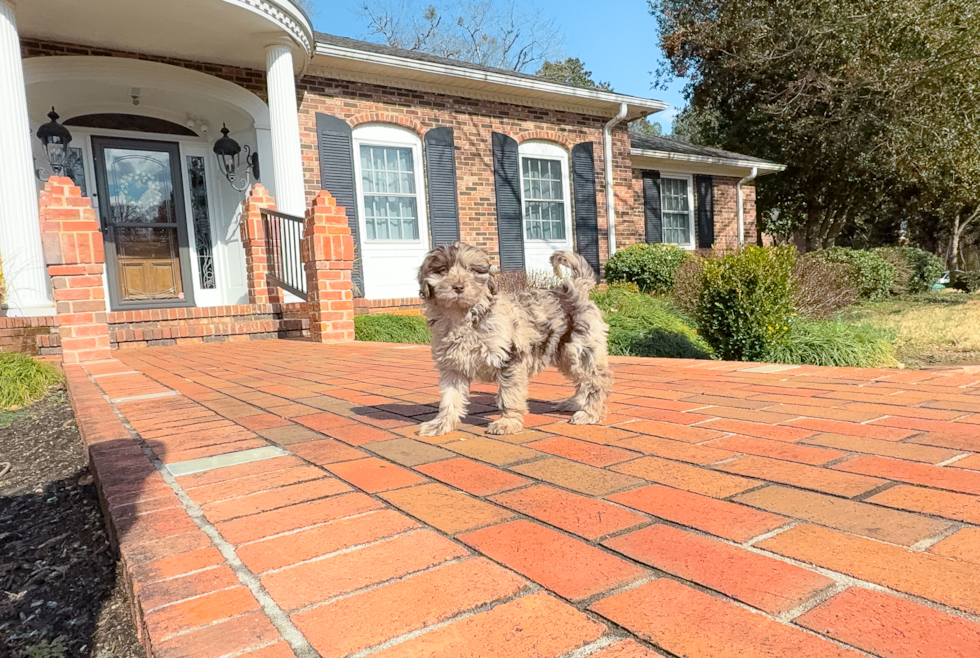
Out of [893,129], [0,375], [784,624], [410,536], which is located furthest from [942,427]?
[893,129]

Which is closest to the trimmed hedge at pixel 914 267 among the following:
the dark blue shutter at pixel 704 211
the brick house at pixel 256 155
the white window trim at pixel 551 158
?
the dark blue shutter at pixel 704 211

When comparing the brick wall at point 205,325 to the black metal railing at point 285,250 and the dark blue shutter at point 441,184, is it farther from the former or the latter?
the dark blue shutter at point 441,184

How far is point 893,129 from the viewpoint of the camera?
52.5ft

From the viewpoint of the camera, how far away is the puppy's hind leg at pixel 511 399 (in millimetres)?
2629

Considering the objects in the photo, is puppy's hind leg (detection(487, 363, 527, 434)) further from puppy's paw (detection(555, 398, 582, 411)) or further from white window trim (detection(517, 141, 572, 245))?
white window trim (detection(517, 141, 572, 245))

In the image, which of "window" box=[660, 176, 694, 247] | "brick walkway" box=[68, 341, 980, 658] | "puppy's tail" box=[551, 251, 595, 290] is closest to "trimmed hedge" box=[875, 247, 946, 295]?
"window" box=[660, 176, 694, 247]

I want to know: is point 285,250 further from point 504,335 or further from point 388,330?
point 504,335

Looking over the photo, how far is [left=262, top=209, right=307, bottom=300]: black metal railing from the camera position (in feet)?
27.6

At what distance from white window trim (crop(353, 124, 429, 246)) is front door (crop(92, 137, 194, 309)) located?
3102mm

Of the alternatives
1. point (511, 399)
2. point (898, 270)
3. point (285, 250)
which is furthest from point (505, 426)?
point (898, 270)

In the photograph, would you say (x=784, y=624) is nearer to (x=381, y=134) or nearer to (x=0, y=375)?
(x=0, y=375)

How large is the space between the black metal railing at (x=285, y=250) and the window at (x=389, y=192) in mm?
2537

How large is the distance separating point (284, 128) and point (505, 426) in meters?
7.94

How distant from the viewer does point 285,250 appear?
8.81 m
